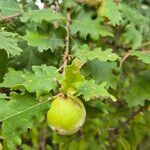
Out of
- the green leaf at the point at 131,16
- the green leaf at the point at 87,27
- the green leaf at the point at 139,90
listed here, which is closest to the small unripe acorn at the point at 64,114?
the green leaf at the point at 87,27

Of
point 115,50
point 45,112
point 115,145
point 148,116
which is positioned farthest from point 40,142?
point 45,112

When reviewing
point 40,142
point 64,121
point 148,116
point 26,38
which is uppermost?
point 26,38

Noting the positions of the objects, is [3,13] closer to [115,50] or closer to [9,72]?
[9,72]

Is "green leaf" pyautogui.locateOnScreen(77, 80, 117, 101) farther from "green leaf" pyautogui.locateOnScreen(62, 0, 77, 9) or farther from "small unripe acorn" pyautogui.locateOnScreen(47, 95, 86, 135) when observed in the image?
"green leaf" pyautogui.locateOnScreen(62, 0, 77, 9)

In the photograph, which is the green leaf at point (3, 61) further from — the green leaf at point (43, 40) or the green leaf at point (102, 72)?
the green leaf at point (102, 72)

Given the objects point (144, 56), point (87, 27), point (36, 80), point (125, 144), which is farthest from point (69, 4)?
point (125, 144)

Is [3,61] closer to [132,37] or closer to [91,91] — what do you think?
[91,91]
